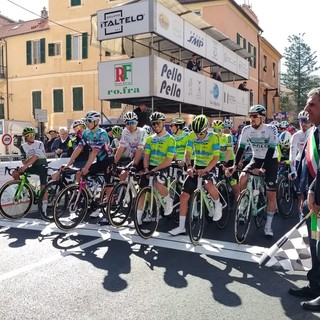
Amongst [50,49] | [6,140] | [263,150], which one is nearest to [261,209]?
[263,150]

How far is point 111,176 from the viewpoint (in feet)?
25.2

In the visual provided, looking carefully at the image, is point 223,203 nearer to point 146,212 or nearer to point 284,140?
point 146,212

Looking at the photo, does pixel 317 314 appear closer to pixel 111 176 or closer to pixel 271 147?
pixel 271 147

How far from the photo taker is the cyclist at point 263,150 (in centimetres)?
649

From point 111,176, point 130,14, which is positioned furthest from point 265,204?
point 130,14

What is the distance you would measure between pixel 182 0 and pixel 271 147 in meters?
25.9

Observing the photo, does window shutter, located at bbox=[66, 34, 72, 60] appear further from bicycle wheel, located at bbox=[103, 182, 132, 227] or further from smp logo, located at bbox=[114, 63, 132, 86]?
bicycle wheel, located at bbox=[103, 182, 132, 227]

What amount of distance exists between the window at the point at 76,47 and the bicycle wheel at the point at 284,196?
80.5 feet

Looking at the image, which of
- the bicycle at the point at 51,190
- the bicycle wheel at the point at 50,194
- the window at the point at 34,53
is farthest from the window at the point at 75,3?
the bicycle wheel at the point at 50,194

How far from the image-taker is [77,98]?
30.8m

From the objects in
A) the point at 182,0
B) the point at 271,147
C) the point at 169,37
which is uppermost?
the point at 182,0

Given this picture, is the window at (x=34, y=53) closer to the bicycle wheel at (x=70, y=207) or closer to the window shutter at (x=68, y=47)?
the window shutter at (x=68, y=47)

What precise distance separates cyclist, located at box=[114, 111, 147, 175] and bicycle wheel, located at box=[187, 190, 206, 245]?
61.4 inches

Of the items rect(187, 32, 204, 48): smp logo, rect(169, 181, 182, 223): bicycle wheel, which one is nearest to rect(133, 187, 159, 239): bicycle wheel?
rect(169, 181, 182, 223): bicycle wheel
